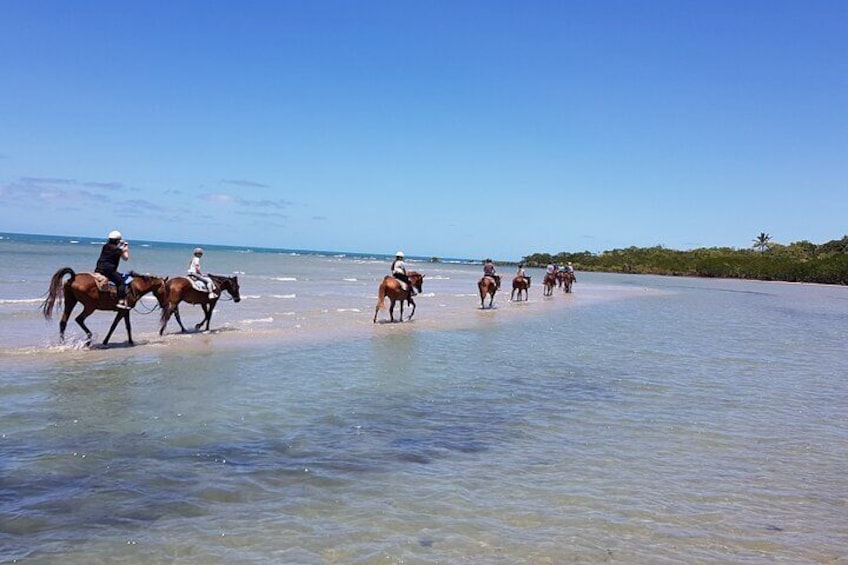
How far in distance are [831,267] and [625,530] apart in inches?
3904

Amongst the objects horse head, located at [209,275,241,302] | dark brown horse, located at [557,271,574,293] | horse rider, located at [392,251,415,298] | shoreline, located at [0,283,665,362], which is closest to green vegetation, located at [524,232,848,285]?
dark brown horse, located at [557,271,574,293]

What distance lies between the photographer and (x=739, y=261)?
347 feet

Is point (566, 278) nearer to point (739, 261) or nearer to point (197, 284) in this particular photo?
point (197, 284)

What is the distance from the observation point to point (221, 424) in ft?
26.9

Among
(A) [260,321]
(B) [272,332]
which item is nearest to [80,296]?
(B) [272,332]

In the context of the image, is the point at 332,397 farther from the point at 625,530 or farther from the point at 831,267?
the point at 831,267

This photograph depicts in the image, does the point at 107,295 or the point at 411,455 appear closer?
the point at 411,455

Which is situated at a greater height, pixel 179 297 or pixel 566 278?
pixel 566 278

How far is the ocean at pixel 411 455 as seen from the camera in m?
5.02

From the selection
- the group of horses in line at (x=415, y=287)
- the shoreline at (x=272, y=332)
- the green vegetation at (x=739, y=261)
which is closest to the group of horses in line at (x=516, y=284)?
the group of horses in line at (x=415, y=287)

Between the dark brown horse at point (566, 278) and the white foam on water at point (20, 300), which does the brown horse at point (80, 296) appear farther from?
the dark brown horse at point (566, 278)

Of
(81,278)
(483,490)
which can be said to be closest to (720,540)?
(483,490)

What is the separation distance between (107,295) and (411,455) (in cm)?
1018

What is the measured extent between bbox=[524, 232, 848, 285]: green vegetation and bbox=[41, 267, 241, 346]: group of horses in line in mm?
94045
